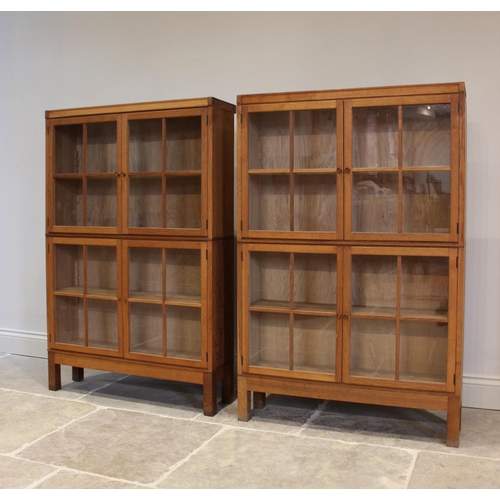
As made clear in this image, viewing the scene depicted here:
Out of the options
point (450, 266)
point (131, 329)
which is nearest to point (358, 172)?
point (450, 266)

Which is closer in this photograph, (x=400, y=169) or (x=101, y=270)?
(x=400, y=169)

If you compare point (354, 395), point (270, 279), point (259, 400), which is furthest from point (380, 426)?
point (270, 279)

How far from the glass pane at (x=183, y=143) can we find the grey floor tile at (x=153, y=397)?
3.92 ft

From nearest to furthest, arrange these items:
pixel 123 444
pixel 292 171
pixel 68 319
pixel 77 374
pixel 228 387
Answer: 1. pixel 123 444
2. pixel 292 171
3. pixel 228 387
4. pixel 68 319
5. pixel 77 374

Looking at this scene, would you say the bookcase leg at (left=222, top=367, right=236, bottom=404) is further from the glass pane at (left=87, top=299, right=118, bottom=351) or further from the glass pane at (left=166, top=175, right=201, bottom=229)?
the glass pane at (left=166, top=175, right=201, bottom=229)

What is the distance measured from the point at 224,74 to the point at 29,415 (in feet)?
6.94

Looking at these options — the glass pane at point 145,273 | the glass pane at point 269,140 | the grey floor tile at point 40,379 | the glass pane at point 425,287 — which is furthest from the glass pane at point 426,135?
the grey floor tile at point 40,379

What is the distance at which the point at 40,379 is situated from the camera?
361 centimetres

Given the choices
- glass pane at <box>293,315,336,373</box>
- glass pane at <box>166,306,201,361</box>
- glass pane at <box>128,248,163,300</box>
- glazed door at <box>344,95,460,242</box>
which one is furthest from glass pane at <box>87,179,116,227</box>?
glazed door at <box>344,95,460,242</box>

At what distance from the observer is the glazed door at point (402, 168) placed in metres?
2.58

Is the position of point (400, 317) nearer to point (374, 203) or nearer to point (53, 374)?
point (374, 203)

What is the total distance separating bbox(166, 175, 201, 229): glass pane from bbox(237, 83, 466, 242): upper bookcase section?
0.25m

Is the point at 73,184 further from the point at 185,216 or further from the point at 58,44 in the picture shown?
the point at 58,44
